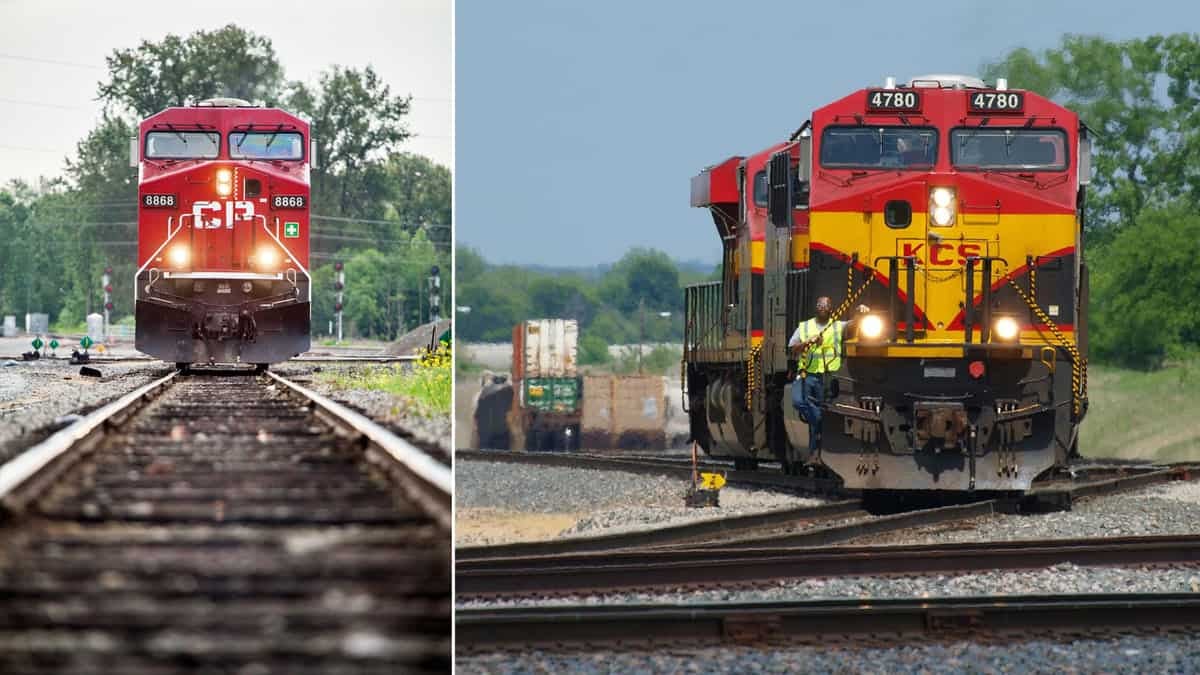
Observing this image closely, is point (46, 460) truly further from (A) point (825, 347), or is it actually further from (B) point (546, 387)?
(B) point (546, 387)

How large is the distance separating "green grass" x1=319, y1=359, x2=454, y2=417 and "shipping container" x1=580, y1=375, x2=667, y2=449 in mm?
19367

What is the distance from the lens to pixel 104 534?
4.02 m

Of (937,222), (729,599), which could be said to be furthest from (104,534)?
(937,222)

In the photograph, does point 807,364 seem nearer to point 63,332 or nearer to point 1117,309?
point 63,332

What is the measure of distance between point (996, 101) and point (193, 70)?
23.7 feet

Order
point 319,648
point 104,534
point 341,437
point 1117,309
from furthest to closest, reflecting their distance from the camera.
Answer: point 1117,309
point 341,437
point 104,534
point 319,648

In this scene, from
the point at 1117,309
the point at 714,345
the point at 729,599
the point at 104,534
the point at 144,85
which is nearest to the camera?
the point at 104,534

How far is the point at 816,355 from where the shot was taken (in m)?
13.0

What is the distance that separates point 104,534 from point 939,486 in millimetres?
9651

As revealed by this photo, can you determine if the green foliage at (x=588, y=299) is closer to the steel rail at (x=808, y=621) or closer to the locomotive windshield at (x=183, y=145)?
the locomotive windshield at (x=183, y=145)

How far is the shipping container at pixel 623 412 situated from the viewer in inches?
1289

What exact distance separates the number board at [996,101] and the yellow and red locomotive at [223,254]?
548 cm

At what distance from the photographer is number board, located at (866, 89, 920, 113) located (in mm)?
13117

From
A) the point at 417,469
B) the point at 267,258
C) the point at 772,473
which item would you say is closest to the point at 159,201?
the point at 267,258
